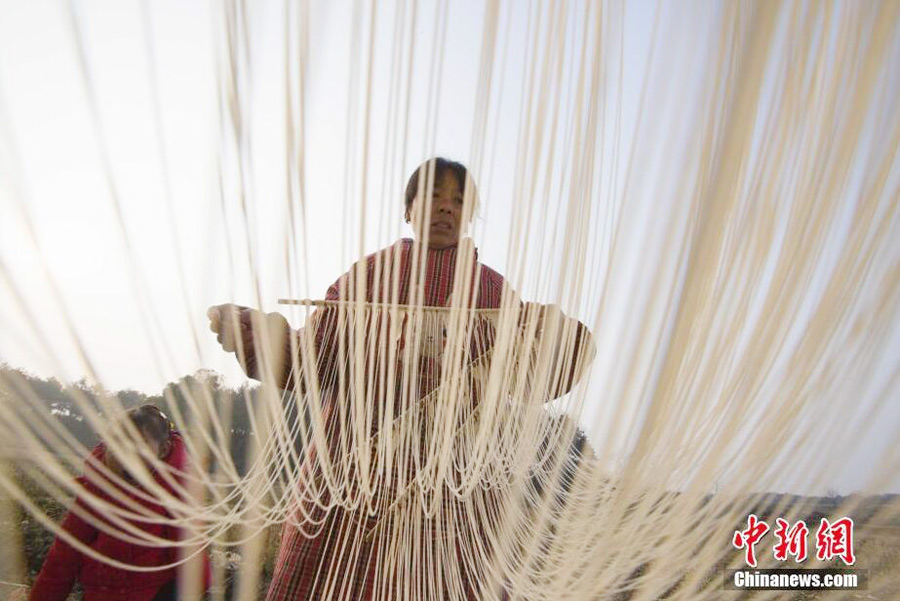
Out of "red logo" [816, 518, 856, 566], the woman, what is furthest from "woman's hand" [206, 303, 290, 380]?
"red logo" [816, 518, 856, 566]

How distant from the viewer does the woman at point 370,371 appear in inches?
31.2

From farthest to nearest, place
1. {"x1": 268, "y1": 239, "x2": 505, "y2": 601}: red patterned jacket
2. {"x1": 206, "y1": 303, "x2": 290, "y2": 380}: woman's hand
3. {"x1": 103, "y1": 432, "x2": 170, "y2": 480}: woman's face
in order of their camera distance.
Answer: {"x1": 103, "y1": 432, "x2": 170, "y2": 480}: woman's face
{"x1": 268, "y1": 239, "x2": 505, "y2": 601}: red patterned jacket
{"x1": 206, "y1": 303, "x2": 290, "y2": 380}: woman's hand

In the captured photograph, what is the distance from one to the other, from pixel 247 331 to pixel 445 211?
0.37m

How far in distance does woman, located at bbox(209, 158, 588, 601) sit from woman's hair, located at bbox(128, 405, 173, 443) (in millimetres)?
370

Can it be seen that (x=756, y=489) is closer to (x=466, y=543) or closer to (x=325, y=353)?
(x=466, y=543)

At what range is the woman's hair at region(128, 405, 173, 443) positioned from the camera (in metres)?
1.14

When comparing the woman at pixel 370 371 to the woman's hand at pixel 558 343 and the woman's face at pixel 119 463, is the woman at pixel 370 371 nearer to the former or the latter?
the woman's hand at pixel 558 343

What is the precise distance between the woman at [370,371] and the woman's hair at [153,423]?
37 cm

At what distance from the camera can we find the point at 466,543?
0.92m

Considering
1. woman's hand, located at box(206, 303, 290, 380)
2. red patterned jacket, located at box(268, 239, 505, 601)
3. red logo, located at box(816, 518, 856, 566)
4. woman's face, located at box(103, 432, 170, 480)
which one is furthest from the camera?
woman's face, located at box(103, 432, 170, 480)

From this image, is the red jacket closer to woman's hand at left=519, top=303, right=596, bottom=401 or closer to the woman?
the woman

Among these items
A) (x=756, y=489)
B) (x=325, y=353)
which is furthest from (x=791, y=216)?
(x=325, y=353)

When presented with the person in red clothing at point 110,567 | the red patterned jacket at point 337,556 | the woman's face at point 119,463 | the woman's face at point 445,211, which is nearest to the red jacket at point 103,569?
the person in red clothing at point 110,567

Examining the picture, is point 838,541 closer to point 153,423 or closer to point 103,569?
point 153,423
